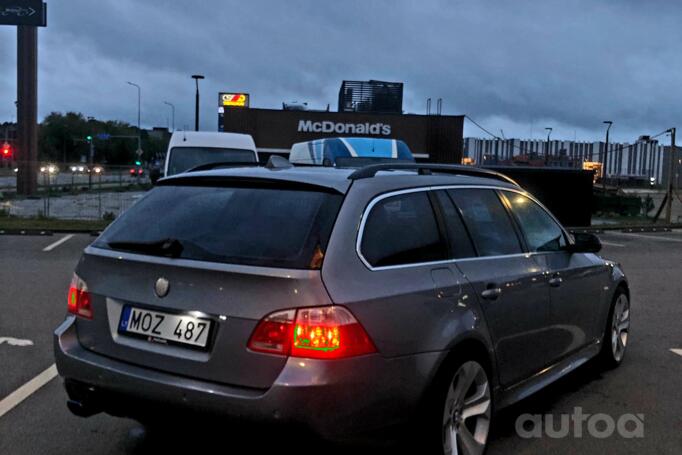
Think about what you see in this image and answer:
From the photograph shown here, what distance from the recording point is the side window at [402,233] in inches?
141

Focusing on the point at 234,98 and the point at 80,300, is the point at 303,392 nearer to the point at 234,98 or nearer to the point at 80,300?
the point at 80,300

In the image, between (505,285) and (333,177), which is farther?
(505,285)

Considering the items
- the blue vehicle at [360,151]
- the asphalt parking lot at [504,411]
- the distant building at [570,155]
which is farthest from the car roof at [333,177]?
the distant building at [570,155]

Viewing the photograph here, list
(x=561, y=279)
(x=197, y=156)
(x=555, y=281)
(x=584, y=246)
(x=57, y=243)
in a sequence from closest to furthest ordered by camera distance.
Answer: (x=555, y=281)
(x=561, y=279)
(x=584, y=246)
(x=197, y=156)
(x=57, y=243)

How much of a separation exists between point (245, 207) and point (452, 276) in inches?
45.5

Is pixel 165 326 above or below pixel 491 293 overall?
below

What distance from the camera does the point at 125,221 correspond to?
409 cm

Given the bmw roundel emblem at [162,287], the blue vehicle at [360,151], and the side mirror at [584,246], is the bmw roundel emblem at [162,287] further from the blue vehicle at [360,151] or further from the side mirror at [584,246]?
the blue vehicle at [360,151]

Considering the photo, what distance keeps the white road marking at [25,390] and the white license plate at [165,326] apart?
1.82m

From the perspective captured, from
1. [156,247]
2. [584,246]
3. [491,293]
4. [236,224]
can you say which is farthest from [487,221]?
[156,247]

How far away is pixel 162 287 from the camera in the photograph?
346 cm

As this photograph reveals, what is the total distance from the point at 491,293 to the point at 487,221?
607 mm

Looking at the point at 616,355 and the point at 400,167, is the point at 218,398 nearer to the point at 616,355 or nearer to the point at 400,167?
the point at 400,167

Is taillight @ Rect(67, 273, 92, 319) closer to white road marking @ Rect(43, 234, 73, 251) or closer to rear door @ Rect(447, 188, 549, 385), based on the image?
rear door @ Rect(447, 188, 549, 385)
